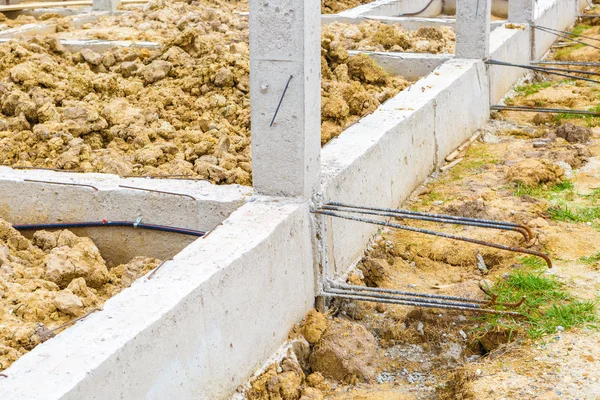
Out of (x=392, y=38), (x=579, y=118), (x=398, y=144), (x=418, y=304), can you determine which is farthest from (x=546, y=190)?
(x=392, y=38)

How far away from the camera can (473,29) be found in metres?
9.20

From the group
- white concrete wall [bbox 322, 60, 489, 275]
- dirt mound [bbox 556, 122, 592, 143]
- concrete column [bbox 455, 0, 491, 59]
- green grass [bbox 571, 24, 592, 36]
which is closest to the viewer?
white concrete wall [bbox 322, 60, 489, 275]

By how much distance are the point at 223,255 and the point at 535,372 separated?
163 centimetres

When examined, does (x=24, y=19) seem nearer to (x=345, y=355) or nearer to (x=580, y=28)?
(x=345, y=355)

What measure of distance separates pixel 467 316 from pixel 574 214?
1.86 m

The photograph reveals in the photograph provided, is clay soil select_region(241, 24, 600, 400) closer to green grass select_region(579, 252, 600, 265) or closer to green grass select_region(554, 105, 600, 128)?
green grass select_region(579, 252, 600, 265)

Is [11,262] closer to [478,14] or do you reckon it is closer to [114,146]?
[114,146]

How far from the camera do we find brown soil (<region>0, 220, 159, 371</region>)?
388 centimetres

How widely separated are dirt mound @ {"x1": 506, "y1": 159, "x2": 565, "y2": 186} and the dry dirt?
1371 mm

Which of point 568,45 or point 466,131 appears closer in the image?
point 466,131

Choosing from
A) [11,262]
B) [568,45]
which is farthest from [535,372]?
[568,45]

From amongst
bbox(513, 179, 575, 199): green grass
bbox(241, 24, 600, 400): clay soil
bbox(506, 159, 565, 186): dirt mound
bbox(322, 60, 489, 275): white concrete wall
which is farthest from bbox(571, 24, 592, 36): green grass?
bbox(513, 179, 575, 199): green grass

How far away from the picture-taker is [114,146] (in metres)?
6.54

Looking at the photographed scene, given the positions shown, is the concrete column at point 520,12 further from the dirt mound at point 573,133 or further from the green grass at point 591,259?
the green grass at point 591,259
